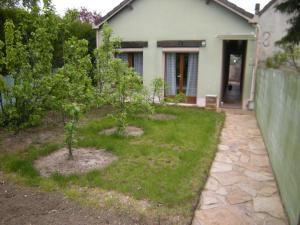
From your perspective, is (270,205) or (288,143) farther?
(288,143)

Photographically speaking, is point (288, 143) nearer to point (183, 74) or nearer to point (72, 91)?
point (72, 91)

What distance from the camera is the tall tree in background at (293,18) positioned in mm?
6316

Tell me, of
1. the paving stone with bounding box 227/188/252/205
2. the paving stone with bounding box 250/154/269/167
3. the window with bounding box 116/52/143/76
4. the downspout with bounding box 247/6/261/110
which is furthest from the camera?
the window with bounding box 116/52/143/76

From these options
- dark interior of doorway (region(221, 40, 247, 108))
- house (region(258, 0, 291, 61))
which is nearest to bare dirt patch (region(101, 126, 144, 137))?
dark interior of doorway (region(221, 40, 247, 108))

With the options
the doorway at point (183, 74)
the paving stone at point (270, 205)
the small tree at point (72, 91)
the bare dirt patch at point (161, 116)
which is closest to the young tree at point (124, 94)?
the bare dirt patch at point (161, 116)

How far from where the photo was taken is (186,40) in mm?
12156

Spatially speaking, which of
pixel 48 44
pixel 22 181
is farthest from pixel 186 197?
pixel 48 44

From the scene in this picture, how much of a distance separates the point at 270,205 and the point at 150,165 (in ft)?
7.91

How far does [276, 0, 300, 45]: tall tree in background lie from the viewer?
632 centimetres

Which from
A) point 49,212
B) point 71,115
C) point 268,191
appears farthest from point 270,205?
point 71,115

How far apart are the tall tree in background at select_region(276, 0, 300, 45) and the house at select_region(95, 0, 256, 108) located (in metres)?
4.49

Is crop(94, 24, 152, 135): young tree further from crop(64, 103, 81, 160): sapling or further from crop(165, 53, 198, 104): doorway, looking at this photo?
crop(165, 53, 198, 104): doorway

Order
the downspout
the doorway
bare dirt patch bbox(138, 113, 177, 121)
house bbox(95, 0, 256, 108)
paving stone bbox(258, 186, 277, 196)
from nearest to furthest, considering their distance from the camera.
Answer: paving stone bbox(258, 186, 277, 196) → bare dirt patch bbox(138, 113, 177, 121) → the downspout → house bbox(95, 0, 256, 108) → the doorway

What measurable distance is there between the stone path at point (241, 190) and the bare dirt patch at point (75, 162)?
92.8 inches
